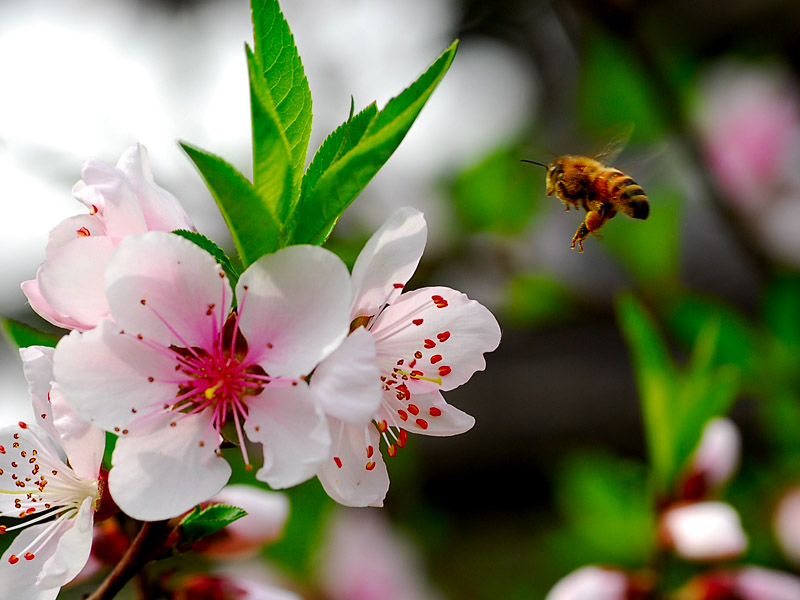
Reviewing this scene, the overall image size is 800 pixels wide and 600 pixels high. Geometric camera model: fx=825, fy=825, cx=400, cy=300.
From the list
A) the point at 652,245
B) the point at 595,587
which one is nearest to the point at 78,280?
the point at 595,587

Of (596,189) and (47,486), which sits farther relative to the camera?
(596,189)

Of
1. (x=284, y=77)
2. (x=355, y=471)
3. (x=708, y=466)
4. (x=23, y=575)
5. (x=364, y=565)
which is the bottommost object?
(x=364, y=565)

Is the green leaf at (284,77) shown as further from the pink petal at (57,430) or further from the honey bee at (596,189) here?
the honey bee at (596,189)

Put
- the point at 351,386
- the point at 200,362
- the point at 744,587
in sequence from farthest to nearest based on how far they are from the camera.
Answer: the point at 744,587 → the point at 200,362 → the point at 351,386

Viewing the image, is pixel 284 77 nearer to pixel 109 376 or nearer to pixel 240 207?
pixel 240 207

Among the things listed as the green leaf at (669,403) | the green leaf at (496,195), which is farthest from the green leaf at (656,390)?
the green leaf at (496,195)

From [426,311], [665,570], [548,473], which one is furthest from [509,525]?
[426,311]

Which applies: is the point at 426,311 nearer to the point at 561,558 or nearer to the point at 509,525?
the point at 561,558
